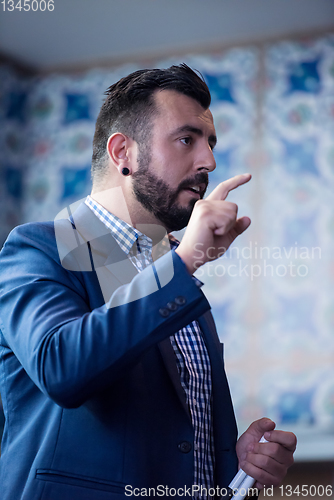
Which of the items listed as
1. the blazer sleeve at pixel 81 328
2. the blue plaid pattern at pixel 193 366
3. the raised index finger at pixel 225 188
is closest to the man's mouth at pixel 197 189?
the blue plaid pattern at pixel 193 366

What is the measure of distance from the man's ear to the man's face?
49mm

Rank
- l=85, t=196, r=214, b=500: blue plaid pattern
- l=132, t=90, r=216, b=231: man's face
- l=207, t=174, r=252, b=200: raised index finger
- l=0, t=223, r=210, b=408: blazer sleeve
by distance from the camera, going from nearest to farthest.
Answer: l=0, t=223, r=210, b=408: blazer sleeve → l=207, t=174, r=252, b=200: raised index finger → l=85, t=196, r=214, b=500: blue plaid pattern → l=132, t=90, r=216, b=231: man's face

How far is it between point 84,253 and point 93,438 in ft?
1.03

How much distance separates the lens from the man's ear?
1.07m

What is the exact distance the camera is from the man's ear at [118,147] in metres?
1.07

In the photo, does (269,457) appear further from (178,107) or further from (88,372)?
(178,107)

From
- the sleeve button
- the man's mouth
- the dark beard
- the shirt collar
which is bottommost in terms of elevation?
the sleeve button

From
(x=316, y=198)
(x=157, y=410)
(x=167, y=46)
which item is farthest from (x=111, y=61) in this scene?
(x=157, y=410)

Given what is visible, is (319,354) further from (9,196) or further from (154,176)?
(9,196)

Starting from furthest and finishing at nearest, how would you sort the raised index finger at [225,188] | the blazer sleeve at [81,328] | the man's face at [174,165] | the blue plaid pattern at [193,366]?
the man's face at [174,165] → the blue plaid pattern at [193,366] → the raised index finger at [225,188] → the blazer sleeve at [81,328]

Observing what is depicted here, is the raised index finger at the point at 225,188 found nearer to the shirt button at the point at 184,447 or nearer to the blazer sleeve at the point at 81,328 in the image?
the blazer sleeve at the point at 81,328

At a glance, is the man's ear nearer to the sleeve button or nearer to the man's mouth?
Result: the man's mouth

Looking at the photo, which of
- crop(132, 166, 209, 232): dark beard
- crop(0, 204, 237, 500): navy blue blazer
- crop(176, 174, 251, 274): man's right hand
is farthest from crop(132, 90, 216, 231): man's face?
crop(176, 174, 251, 274): man's right hand

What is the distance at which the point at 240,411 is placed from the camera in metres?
2.49
